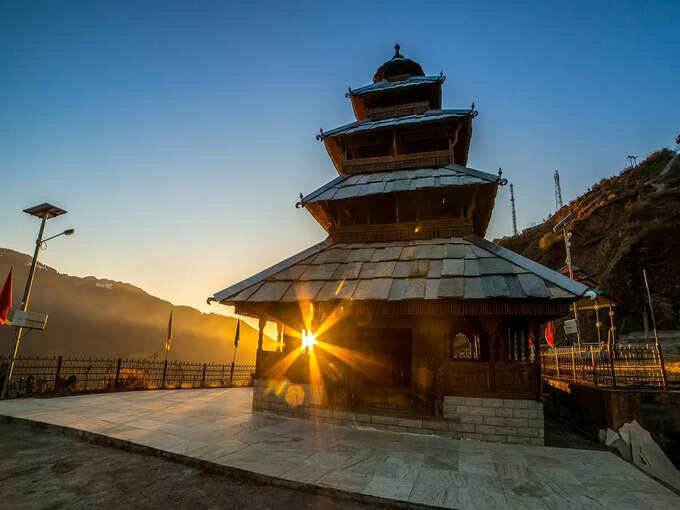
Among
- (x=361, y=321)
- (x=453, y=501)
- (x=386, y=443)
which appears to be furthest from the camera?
(x=361, y=321)

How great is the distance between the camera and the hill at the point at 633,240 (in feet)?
102

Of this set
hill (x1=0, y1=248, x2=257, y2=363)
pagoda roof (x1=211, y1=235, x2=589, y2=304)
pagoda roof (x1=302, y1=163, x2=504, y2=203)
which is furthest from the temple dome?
hill (x1=0, y1=248, x2=257, y2=363)

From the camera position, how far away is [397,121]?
12.5m

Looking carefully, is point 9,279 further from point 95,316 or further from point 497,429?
point 95,316

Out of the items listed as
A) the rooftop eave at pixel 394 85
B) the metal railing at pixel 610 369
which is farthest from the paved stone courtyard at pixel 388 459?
the rooftop eave at pixel 394 85

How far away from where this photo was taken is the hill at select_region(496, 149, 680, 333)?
31.1 metres

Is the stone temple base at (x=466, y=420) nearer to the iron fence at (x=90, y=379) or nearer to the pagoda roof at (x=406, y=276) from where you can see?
the pagoda roof at (x=406, y=276)

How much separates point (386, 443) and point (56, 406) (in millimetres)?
9525

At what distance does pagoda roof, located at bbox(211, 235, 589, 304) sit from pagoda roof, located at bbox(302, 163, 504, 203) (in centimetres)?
171

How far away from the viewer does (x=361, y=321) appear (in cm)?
904

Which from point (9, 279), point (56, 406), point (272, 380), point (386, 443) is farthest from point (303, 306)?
point (9, 279)

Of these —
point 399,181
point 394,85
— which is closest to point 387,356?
point 399,181

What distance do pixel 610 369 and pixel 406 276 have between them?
32.3 feet

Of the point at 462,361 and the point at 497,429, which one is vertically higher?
the point at 462,361
